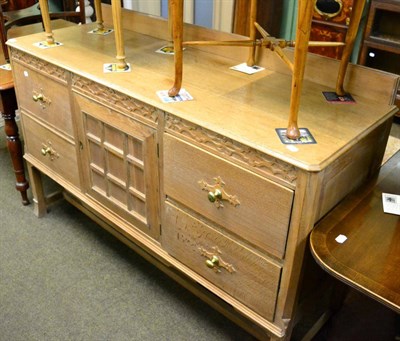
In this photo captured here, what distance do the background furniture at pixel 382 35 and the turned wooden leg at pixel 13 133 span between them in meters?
2.24

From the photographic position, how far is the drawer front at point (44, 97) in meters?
1.58

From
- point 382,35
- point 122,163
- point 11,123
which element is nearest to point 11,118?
point 11,123

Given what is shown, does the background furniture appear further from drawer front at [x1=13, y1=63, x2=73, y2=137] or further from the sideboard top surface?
drawer front at [x1=13, y1=63, x2=73, y2=137]

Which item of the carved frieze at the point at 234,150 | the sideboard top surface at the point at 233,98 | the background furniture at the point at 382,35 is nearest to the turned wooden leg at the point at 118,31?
the sideboard top surface at the point at 233,98

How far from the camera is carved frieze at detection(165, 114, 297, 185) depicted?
992 millimetres

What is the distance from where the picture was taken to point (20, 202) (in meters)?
2.26

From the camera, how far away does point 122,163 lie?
146 cm

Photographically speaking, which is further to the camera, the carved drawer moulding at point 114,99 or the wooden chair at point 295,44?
the carved drawer moulding at point 114,99

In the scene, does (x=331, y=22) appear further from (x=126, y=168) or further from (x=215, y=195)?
(x=215, y=195)

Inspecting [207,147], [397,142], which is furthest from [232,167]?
[397,142]

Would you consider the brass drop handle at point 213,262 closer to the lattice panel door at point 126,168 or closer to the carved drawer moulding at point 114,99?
the lattice panel door at point 126,168

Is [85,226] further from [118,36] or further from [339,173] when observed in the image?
[339,173]

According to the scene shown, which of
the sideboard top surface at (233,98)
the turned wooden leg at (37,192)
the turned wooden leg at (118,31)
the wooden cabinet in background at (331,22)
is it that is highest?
the turned wooden leg at (118,31)

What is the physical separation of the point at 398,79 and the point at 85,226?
149 centimetres
